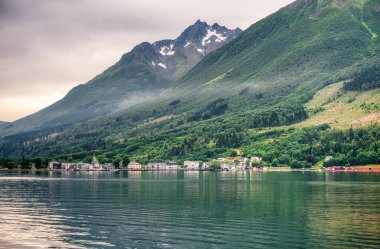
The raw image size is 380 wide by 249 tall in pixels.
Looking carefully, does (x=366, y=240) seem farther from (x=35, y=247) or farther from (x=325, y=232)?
(x=35, y=247)

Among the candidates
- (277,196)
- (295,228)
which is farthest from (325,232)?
→ (277,196)

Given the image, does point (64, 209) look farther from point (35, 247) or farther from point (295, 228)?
point (295, 228)

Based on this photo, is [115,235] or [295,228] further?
[295,228]

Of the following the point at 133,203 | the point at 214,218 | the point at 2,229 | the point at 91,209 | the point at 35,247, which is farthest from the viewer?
the point at 133,203

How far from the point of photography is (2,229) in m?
63.1

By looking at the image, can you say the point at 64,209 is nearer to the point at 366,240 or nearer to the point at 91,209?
the point at 91,209

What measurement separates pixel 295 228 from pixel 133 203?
36.5 metres

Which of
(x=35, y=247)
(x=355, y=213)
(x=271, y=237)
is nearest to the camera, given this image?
(x=35, y=247)

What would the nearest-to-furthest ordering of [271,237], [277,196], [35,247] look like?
[35,247] < [271,237] < [277,196]

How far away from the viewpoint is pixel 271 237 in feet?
192

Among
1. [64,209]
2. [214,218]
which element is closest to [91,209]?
[64,209]

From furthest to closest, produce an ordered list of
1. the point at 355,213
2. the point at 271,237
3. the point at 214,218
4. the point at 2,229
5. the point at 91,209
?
the point at 91,209, the point at 355,213, the point at 214,218, the point at 2,229, the point at 271,237

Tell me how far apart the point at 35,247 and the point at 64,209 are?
3158 centimetres

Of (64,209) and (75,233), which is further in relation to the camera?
(64,209)
